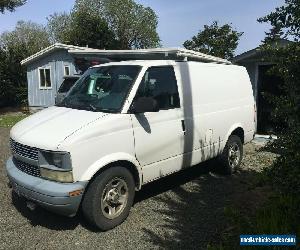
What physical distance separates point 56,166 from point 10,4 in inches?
864

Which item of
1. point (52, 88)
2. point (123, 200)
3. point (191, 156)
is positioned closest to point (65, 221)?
point (123, 200)

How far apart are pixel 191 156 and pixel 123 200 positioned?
169 cm

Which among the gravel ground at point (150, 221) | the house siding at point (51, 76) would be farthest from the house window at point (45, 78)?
the gravel ground at point (150, 221)

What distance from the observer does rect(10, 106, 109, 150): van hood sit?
484 cm

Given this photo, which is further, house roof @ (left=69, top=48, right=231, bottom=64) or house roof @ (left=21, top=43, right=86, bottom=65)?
house roof @ (left=21, top=43, right=86, bottom=65)

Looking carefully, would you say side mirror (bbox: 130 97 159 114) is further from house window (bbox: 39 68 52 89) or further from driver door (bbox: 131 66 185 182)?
house window (bbox: 39 68 52 89)

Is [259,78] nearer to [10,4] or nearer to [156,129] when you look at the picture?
[156,129]

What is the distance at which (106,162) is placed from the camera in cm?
501

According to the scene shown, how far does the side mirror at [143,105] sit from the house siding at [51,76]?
54.3 feet

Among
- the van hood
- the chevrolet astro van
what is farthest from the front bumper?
the van hood

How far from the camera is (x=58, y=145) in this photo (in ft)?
15.4

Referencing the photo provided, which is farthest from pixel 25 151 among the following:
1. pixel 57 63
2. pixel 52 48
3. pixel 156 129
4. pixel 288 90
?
pixel 57 63

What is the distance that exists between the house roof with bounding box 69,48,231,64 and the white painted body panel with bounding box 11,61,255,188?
6.47m

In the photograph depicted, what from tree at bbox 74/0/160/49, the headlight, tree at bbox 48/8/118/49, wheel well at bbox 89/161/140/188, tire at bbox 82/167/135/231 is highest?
tree at bbox 74/0/160/49
